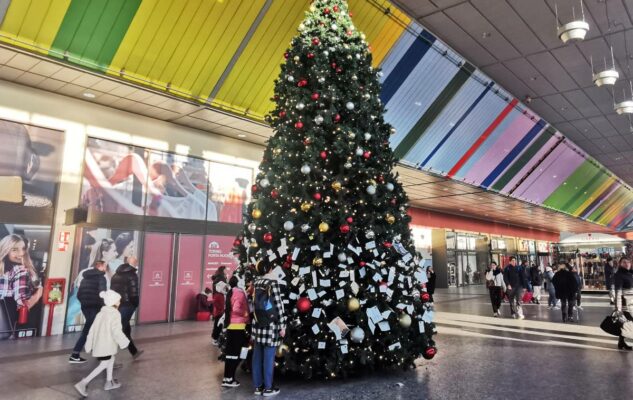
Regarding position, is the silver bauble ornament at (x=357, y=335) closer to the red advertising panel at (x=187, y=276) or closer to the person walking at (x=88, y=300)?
the person walking at (x=88, y=300)

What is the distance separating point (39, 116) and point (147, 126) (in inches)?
93.3

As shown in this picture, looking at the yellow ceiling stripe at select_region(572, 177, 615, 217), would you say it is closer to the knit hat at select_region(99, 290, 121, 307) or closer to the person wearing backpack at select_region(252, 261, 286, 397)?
the person wearing backpack at select_region(252, 261, 286, 397)

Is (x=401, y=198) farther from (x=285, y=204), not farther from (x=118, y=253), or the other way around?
(x=118, y=253)

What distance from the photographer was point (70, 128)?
9070 millimetres

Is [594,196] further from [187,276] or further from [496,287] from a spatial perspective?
[187,276]

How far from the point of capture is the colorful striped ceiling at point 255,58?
23.7 ft

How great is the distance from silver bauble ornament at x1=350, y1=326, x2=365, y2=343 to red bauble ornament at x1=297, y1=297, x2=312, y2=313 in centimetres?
58

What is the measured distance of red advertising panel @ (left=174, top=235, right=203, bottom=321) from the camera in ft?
35.3

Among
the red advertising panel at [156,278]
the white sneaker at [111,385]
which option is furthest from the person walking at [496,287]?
the white sneaker at [111,385]

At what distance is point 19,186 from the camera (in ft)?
27.5

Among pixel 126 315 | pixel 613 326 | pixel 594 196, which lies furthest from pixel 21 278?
pixel 594 196

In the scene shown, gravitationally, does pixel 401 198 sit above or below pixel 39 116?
below

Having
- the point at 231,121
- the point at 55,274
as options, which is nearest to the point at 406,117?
the point at 231,121

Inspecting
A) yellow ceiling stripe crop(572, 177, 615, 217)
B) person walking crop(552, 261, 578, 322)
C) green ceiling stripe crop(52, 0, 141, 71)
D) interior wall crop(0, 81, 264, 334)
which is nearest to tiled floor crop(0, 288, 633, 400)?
person walking crop(552, 261, 578, 322)
